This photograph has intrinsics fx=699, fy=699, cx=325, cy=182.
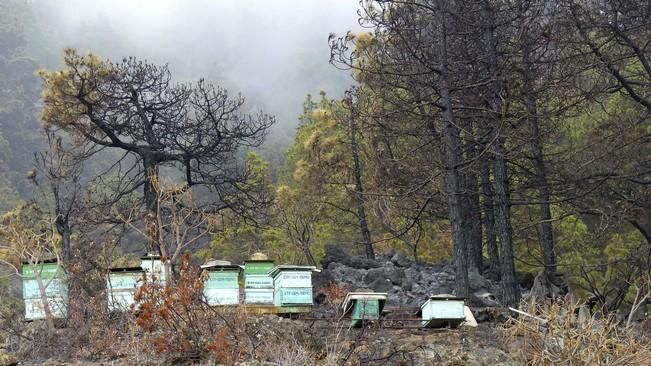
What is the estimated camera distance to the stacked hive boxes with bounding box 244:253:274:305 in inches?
503

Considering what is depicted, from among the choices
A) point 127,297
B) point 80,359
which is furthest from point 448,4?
point 80,359

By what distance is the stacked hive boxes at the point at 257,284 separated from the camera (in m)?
12.8

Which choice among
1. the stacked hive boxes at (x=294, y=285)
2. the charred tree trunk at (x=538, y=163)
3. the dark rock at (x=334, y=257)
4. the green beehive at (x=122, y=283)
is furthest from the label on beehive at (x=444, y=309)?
the dark rock at (x=334, y=257)

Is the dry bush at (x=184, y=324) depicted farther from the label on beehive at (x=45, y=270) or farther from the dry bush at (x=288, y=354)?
the label on beehive at (x=45, y=270)

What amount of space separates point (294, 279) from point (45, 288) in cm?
477

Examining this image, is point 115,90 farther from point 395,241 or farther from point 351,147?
point 395,241

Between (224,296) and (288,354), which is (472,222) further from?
(288,354)

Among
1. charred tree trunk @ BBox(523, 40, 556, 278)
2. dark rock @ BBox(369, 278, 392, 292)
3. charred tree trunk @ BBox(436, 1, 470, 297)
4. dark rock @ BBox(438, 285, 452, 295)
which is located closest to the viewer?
charred tree trunk @ BBox(436, 1, 470, 297)

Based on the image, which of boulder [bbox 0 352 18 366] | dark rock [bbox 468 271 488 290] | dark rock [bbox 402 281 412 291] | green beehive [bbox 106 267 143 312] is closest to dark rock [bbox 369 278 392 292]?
dark rock [bbox 402 281 412 291]

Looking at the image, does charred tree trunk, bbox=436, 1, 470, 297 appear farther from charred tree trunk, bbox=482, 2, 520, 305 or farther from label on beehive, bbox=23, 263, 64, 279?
label on beehive, bbox=23, 263, 64, 279

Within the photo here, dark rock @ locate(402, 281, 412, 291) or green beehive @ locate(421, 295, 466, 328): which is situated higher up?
dark rock @ locate(402, 281, 412, 291)

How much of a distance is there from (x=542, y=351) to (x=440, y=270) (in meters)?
12.8

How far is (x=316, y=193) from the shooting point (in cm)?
2881

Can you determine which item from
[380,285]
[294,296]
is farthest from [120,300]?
[380,285]
